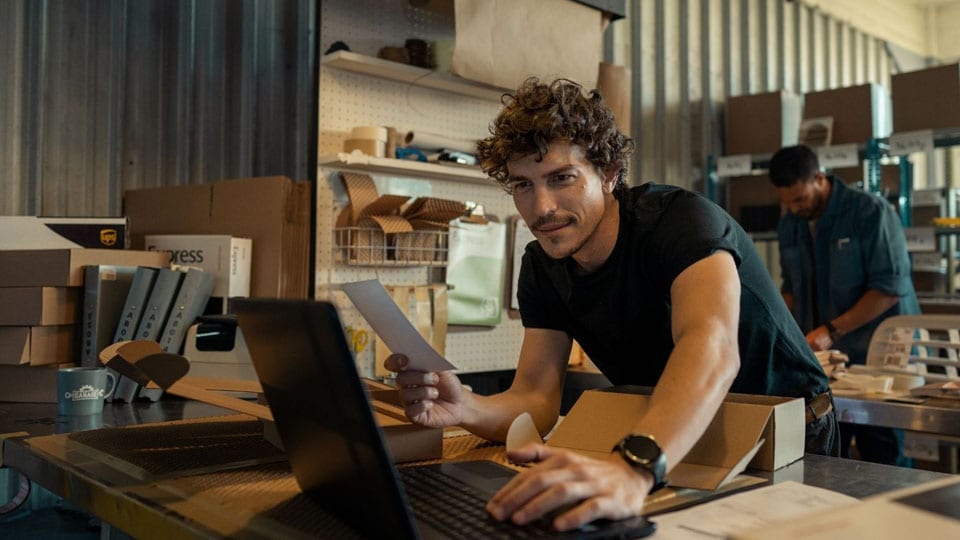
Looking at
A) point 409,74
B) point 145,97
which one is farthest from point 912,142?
point 145,97

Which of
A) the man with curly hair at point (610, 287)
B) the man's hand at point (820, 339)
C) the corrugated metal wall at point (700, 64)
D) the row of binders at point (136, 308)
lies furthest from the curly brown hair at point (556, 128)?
the corrugated metal wall at point (700, 64)

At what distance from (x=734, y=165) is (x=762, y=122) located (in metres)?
0.31

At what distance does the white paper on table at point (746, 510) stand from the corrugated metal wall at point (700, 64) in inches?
129

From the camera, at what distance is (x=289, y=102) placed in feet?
9.48

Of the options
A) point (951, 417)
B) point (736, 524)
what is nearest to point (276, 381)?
point (736, 524)

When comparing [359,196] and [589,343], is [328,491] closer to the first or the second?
[589,343]

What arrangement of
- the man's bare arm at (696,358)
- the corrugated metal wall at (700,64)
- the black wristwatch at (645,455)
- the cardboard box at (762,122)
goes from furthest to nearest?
the cardboard box at (762,122) < the corrugated metal wall at (700,64) < the man's bare arm at (696,358) < the black wristwatch at (645,455)

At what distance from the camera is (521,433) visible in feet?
4.19

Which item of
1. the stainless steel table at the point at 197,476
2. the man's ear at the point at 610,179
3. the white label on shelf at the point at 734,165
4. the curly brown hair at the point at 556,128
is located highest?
the white label on shelf at the point at 734,165

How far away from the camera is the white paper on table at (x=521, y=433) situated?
4.08 feet

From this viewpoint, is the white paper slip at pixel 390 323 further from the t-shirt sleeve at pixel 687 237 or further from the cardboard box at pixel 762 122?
the cardboard box at pixel 762 122

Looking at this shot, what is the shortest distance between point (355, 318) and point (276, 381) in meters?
1.82

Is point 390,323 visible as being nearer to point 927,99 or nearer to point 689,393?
point 689,393

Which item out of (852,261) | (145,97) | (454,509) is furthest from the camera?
(852,261)
